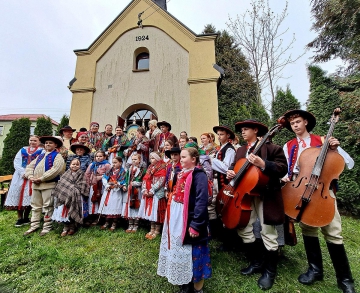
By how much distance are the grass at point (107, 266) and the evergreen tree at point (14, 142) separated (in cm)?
1023

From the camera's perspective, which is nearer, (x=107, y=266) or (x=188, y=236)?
(x=188, y=236)

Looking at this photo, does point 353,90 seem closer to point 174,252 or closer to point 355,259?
point 355,259

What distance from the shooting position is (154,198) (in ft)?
12.9

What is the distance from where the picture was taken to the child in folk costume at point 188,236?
2.10 metres

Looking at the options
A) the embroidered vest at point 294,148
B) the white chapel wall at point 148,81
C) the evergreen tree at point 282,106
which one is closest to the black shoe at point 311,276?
the embroidered vest at point 294,148

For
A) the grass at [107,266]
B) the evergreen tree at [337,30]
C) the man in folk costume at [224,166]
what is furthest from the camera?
the evergreen tree at [337,30]

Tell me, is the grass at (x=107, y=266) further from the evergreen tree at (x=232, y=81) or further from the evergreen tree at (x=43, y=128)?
the evergreen tree at (x=232, y=81)

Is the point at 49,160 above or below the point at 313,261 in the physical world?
above

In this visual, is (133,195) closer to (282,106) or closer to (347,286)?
(347,286)

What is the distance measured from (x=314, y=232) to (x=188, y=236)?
69.8 inches

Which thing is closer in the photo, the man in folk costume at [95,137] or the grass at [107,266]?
the grass at [107,266]

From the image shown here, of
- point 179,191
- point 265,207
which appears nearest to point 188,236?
point 179,191

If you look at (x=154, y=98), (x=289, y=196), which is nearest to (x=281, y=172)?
(x=289, y=196)

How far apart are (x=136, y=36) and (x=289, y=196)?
10885mm
